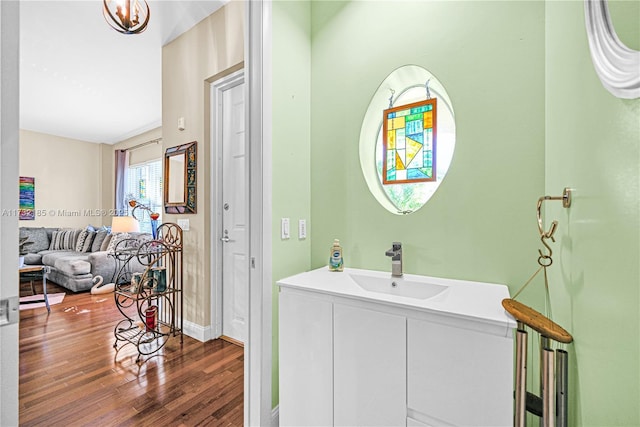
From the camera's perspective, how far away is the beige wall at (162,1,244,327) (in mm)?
2428

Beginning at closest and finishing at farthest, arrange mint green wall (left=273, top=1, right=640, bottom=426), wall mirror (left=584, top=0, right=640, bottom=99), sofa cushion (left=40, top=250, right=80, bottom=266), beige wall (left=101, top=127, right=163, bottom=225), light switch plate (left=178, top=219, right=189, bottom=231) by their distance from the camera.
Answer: wall mirror (left=584, top=0, right=640, bottom=99), mint green wall (left=273, top=1, right=640, bottom=426), light switch plate (left=178, top=219, right=189, bottom=231), sofa cushion (left=40, top=250, right=80, bottom=266), beige wall (left=101, top=127, right=163, bottom=225)

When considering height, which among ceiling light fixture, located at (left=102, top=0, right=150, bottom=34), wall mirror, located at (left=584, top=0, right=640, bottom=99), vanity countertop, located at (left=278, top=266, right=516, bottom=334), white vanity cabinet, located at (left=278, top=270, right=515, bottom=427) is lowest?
white vanity cabinet, located at (left=278, top=270, right=515, bottom=427)

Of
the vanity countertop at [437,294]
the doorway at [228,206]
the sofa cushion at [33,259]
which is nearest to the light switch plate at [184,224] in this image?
the doorway at [228,206]

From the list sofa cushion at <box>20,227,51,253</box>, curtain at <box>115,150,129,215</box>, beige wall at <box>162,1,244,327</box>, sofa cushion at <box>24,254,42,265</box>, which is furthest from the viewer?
curtain at <box>115,150,129,215</box>

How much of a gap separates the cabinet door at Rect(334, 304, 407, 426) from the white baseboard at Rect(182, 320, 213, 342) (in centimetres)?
181

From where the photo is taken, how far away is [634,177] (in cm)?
51

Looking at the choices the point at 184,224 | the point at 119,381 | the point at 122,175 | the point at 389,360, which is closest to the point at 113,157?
the point at 122,175

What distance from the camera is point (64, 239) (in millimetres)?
4758

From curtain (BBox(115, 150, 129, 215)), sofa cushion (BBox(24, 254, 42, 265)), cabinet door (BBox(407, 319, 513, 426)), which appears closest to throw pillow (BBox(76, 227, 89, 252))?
sofa cushion (BBox(24, 254, 42, 265))

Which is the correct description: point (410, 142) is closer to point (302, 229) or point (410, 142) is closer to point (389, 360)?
point (302, 229)

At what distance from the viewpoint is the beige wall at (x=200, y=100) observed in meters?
2.43

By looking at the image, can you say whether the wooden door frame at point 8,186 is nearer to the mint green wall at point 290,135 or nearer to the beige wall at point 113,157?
the mint green wall at point 290,135

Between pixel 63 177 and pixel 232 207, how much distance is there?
4.49 m

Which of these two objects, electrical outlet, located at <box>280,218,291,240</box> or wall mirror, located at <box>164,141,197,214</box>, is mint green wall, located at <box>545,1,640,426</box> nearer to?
electrical outlet, located at <box>280,218,291,240</box>
